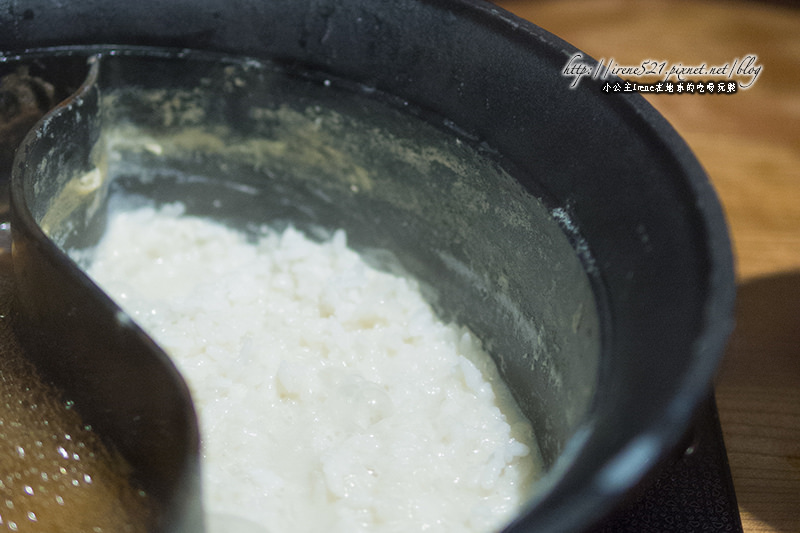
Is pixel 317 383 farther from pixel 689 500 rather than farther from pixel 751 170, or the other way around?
pixel 751 170

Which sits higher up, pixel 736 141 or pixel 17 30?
pixel 736 141

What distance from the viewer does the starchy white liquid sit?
87 centimetres

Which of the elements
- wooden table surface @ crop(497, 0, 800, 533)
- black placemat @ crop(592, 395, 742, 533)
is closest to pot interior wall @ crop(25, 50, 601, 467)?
black placemat @ crop(592, 395, 742, 533)

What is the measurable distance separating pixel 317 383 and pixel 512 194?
405mm

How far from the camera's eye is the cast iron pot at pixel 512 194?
595 mm

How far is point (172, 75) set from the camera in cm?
116

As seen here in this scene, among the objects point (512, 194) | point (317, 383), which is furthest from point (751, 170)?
point (317, 383)

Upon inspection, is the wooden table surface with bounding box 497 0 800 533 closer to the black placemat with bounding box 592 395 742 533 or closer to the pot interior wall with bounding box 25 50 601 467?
the black placemat with bounding box 592 395 742 533

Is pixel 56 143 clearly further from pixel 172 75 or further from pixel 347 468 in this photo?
pixel 347 468

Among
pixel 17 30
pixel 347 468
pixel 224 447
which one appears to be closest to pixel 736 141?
pixel 347 468

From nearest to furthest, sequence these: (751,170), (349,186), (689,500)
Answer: (689,500), (349,186), (751,170)

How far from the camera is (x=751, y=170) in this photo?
157 centimetres

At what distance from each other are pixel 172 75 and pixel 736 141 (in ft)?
4.32

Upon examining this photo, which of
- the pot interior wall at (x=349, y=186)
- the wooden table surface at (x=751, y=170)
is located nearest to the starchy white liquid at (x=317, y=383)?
the pot interior wall at (x=349, y=186)
